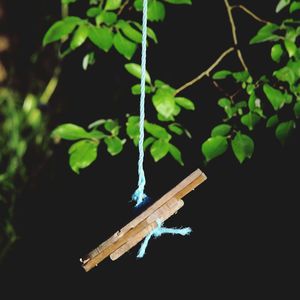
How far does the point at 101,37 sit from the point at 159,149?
34 cm

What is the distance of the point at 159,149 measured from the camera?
3.42 feet

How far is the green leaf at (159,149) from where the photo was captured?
3.38 ft

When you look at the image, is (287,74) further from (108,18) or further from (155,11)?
(108,18)

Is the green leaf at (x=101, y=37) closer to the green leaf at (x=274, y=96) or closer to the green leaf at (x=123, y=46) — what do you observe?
the green leaf at (x=123, y=46)

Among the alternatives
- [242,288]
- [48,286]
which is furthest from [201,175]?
[48,286]

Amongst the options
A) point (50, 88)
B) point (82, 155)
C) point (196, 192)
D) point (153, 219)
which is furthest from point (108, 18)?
point (50, 88)

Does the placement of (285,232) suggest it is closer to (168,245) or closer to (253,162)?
(253,162)

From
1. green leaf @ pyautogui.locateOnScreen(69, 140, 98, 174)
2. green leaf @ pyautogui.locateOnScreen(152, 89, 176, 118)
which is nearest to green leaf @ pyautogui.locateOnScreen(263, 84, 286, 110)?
green leaf @ pyautogui.locateOnScreen(152, 89, 176, 118)

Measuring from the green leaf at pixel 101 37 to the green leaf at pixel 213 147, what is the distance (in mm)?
374

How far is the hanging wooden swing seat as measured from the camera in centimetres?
71

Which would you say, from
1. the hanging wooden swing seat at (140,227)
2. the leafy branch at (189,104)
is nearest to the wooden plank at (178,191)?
the hanging wooden swing seat at (140,227)

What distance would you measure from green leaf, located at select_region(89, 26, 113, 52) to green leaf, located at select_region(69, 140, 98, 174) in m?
0.27

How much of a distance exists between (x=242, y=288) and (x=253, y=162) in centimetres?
55

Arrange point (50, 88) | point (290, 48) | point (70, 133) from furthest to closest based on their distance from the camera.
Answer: point (50, 88) < point (70, 133) < point (290, 48)
